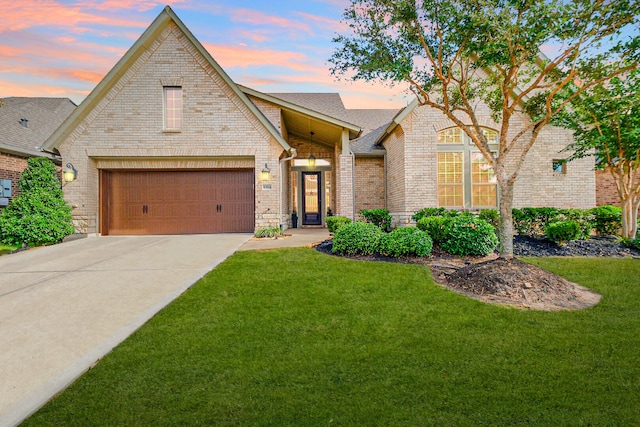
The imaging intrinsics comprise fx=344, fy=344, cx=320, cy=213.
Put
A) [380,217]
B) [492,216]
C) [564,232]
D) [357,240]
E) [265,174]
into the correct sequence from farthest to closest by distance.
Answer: [380,217] < [265,174] < [492,216] < [564,232] < [357,240]

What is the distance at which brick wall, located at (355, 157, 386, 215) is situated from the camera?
586 inches

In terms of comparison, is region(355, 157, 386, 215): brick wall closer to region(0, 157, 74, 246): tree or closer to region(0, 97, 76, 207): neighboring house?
region(0, 157, 74, 246): tree

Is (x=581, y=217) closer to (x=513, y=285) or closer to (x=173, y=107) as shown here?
(x=513, y=285)

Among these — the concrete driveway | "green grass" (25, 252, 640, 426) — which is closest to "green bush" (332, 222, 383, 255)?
"green grass" (25, 252, 640, 426)

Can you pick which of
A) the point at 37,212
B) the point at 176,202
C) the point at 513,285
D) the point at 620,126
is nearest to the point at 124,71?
the point at 176,202

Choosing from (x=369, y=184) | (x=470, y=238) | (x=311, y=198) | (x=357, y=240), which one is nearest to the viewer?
(x=470, y=238)

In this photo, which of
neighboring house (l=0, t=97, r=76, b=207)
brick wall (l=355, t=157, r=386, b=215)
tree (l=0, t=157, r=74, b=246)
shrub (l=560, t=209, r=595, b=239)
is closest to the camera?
tree (l=0, t=157, r=74, b=246)

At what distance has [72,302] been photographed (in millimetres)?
4816

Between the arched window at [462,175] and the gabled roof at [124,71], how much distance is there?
5.71 m

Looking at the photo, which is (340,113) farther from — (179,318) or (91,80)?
(179,318)

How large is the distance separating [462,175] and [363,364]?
427 inches

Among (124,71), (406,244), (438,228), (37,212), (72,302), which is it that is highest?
(124,71)

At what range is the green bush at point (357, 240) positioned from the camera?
301 inches

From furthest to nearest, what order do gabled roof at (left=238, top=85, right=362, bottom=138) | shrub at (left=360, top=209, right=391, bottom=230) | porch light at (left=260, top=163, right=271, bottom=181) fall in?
shrub at (left=360, top=209, right=391, bottom=230) < gabled roof at (left=238, top=85, right=362, bottom=138) < porch light at (left=260, top=163, right=271, bottom=181)
